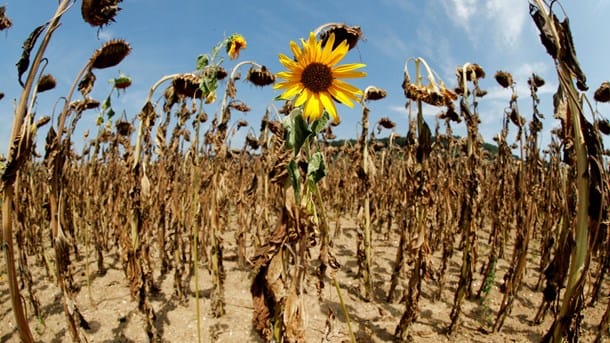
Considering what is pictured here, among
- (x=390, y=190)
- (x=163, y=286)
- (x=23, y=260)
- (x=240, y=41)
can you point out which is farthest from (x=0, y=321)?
(x=390, y=190)

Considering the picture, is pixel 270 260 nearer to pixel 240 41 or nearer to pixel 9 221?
pixel 9 221

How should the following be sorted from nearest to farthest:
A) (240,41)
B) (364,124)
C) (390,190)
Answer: (240,41) → (364,124) → (390,190)

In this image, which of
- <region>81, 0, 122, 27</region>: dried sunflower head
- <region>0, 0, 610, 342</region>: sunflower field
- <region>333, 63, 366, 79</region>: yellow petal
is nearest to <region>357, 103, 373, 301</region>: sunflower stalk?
<region>0, 0, 610, 342</region>: sunflower field

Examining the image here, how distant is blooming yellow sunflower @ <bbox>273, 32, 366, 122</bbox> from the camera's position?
1452 millimetres

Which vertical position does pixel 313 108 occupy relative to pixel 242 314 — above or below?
above

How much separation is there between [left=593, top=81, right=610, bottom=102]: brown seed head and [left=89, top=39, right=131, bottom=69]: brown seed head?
5.71m

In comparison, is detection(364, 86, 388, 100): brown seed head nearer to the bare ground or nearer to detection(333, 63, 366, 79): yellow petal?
the bare ground

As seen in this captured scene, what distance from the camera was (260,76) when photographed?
330cm

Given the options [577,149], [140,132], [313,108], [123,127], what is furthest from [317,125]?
[123,127]

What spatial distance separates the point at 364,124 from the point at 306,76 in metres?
2.72

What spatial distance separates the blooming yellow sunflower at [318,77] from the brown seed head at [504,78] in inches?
127

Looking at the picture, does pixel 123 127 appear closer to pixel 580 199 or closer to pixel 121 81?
pixel 121 81

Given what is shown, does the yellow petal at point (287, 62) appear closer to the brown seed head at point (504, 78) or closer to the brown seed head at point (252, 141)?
the brown seed head at point (504, 78)

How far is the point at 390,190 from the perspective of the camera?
7.91m
